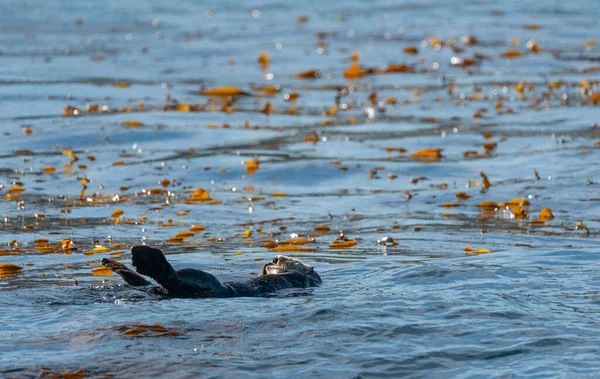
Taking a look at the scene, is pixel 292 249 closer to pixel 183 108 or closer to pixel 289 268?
pixel 289 268

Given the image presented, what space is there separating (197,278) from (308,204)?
3773 millimetres

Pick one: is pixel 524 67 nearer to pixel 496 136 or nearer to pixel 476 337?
pixel 496 136

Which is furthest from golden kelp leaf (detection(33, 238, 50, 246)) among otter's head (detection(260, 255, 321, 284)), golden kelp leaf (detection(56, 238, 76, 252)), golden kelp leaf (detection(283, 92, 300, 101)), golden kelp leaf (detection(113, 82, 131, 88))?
golden kelp leaf (detection(113, 82, 131, 88))

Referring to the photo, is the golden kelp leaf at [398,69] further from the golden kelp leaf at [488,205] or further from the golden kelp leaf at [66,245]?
the golden kelp leaf at [66,245]

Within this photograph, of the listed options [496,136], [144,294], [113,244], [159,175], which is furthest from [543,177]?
[144,294]

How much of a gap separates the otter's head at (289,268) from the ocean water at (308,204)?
0.32 ft

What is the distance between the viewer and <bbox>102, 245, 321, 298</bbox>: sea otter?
5.09 metres

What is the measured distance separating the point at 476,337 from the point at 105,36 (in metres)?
20.3

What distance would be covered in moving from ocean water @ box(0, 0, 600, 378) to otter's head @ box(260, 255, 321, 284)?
10 centimetres

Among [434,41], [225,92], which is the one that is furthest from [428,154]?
[434,41]

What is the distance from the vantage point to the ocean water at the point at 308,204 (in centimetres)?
468

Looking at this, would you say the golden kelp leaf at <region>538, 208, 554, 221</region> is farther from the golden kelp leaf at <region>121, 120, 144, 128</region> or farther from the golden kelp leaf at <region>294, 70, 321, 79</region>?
the golden kelp leaf at <region>294, 70, 321, 79</region>

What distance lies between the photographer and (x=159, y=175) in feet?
32.5

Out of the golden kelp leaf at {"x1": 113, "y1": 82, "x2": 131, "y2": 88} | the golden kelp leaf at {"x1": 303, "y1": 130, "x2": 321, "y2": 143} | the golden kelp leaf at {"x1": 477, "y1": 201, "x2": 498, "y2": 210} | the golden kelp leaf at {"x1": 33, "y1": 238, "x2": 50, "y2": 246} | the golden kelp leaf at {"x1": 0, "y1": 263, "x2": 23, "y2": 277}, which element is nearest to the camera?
the golden kelp leaf at {"x1": 0, "y1": 263, "x2": 23, "y2": 277}
